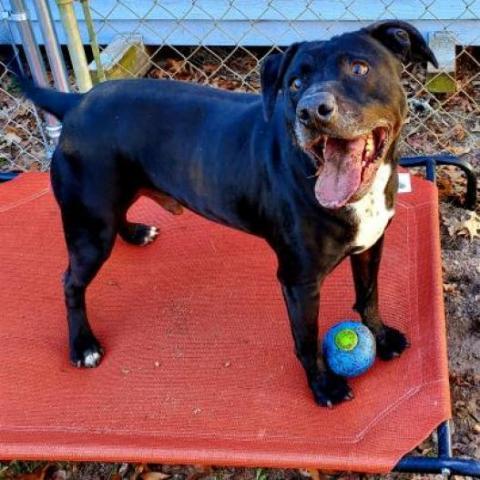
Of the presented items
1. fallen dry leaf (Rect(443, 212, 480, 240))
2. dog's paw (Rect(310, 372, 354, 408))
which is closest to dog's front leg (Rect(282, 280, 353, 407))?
dog's paw (Rect(310, 372, 354, 408))

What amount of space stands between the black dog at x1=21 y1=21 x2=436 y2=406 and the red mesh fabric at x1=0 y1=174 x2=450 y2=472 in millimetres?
132

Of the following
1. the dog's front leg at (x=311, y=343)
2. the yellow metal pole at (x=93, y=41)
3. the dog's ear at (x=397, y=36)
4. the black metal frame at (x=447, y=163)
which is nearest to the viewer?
the dog's ear at (x=397, y=36)

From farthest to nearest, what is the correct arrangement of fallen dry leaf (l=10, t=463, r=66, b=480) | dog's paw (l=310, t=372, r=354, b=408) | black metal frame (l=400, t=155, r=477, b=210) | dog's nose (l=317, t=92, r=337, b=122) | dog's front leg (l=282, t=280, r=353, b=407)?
1. black metal frame (l=400, t=155, r=477, b=210)
2. fallen dry leaf (l=10, t=463, r=66, b=480)
3. dog's paw (l=310, t=372, r=354, b=408)
4. dog's front leg (l=282, t=280, r=353, b=407)
5. dog's nose (l=317, t=92, r=337, b=122)

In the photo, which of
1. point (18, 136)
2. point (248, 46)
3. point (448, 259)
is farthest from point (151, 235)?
point (248, 46)

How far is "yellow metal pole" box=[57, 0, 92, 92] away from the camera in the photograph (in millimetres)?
3400

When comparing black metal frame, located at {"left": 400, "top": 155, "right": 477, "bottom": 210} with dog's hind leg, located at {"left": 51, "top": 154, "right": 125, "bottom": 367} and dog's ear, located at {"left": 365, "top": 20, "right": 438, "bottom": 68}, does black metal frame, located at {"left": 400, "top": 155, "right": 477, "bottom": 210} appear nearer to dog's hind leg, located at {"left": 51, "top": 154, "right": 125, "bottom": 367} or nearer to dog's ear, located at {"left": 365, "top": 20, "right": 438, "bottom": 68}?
dog's ear, located at {"left": 365, "top": 20, "right": 438, "bottom": 68}

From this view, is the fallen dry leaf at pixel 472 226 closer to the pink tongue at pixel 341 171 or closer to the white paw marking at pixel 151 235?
the white paw marking at pixel 151 235

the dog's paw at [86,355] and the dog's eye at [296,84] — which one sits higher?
the dog's eye at [296,84]

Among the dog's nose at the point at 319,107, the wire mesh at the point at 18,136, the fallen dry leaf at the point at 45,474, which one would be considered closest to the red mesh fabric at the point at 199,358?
the fallen dry leaf at the point at 45,474

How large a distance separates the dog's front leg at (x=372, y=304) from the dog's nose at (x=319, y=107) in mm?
785

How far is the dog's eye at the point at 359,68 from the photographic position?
1876 mm

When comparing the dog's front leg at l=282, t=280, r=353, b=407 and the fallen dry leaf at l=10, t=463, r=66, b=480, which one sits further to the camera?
the fallen dry leaf at l=10, t=463, r=66, b=480

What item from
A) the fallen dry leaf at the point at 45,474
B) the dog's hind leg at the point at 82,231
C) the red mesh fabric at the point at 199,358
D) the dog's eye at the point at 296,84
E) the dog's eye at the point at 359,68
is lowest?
the fallen dry leaf at the point at 45,474

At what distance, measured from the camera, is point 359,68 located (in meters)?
1.88
